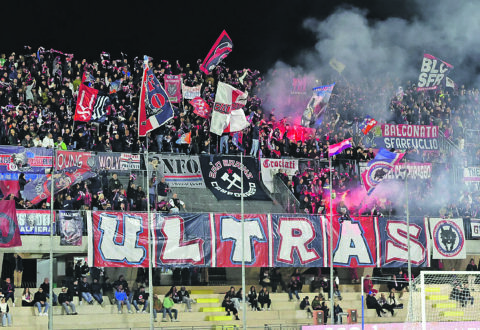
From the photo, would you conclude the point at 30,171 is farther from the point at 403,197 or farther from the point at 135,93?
the point at 403,197

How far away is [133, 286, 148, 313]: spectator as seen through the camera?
109 ft

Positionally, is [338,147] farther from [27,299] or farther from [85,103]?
[27,299]

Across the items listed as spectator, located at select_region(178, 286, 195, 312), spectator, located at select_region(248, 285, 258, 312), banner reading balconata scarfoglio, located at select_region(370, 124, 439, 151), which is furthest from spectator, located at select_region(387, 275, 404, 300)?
spectator, located at select_region(178, 286, 195, 312)

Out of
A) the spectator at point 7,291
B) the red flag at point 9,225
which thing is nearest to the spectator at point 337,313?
the spectator at point 7,291

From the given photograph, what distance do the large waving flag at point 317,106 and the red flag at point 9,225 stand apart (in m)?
14.5

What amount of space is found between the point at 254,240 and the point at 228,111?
20.9ft

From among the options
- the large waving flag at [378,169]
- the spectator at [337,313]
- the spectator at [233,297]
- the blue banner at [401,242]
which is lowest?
the spectator at [337,313]

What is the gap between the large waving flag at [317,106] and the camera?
133 ft

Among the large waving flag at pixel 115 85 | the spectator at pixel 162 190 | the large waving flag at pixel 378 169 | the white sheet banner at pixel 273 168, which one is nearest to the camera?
the spectator at pixel 162 190

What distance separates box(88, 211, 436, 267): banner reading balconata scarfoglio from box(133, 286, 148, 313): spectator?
3.74 feet

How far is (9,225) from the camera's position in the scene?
104ft

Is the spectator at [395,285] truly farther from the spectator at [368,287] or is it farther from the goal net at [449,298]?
the goal net at [449,298]

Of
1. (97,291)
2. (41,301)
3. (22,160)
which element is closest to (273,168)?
(97,291)

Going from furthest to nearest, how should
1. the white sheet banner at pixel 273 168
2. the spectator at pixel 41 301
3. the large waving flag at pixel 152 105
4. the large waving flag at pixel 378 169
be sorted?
1. the white sheet banner at pixel 273 168
2. the large waving flag at pixel 378 169
3. the large waving flag at pixel 152 105
4. the spectator at pixel 41 301
